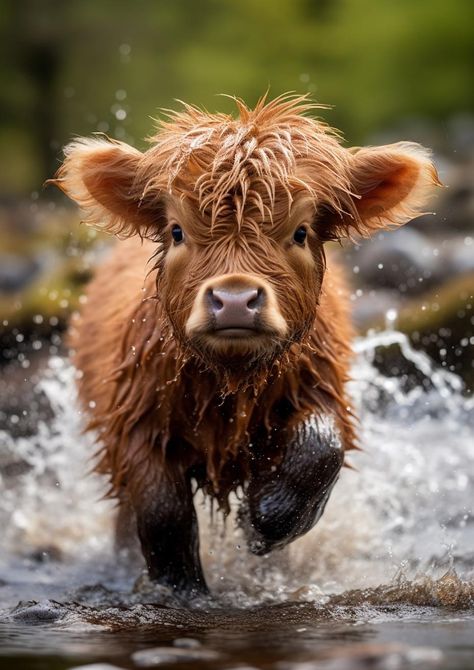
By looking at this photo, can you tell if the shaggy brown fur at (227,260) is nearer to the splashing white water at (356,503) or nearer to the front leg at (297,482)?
the front leg at (297,482)

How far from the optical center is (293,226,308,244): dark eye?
551cm

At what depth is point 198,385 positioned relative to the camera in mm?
5871

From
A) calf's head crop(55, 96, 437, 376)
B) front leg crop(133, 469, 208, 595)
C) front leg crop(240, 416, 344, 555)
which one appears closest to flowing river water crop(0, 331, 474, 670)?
front leg crop(133, 469, 208, 595)

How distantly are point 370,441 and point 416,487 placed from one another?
455 mm

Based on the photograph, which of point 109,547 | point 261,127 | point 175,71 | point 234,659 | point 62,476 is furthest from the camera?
point 175,71

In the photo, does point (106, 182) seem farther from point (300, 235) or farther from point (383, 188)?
point (383, 188)

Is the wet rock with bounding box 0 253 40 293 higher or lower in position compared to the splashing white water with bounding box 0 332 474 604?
higher

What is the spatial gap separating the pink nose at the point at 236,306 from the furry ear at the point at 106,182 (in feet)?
3.21

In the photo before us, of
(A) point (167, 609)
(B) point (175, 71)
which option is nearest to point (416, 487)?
(A) point (167, 609)

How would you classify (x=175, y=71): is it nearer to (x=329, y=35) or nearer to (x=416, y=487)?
(x=329, y=35)

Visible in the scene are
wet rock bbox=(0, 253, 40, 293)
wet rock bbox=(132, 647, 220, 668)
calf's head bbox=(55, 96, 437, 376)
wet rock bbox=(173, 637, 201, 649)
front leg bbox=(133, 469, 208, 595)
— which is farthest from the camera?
wet rock bbox=(0, 253, 40, 293)

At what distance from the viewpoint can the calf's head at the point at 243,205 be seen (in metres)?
5.16

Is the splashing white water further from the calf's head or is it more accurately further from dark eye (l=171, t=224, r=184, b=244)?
dark eye (l=171, t=224, r=184, b=244)

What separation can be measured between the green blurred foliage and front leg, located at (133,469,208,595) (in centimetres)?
1563
